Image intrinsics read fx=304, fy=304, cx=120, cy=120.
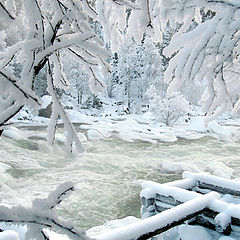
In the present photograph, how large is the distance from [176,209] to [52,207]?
2.65 m

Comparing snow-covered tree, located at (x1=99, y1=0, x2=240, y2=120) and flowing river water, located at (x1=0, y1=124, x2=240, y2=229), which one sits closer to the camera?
snow-covered tree, located at (x1=99, y1=0, x2=240, y2=120)

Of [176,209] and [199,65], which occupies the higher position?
[199,65]

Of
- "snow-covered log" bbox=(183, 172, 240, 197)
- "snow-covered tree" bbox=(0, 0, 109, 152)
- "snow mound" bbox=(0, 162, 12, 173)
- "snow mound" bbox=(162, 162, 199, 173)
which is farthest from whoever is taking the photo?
"snow mound" bbox=(162, 162, 199, 173)

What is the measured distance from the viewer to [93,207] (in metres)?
8.50

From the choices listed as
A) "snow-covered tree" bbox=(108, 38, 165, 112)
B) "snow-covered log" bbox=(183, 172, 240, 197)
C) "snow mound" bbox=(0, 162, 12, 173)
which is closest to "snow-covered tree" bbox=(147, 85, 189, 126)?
Answer: "snow-covered tree" bbox=(108, 38, 165, 112)

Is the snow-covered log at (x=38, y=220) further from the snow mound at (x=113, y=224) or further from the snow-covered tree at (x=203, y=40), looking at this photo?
the snow mound at (x=113, y=224)

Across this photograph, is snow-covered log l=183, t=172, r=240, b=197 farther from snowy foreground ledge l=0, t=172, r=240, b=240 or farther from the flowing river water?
the flowing river water

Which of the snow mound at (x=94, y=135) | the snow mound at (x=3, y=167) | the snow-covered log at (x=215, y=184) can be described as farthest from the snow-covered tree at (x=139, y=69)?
the snow-covered log at (x=215, y=184)

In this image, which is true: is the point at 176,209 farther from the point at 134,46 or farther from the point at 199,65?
the point at 134,46

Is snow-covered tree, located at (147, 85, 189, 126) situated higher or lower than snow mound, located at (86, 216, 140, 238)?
lower

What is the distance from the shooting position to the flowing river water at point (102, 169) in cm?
851

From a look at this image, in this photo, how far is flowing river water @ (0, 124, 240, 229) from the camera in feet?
27.9

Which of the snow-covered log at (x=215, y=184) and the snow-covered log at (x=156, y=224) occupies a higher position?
the snow-covered log at (x=156, y=224)

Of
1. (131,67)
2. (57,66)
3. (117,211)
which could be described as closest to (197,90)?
(131,67)
